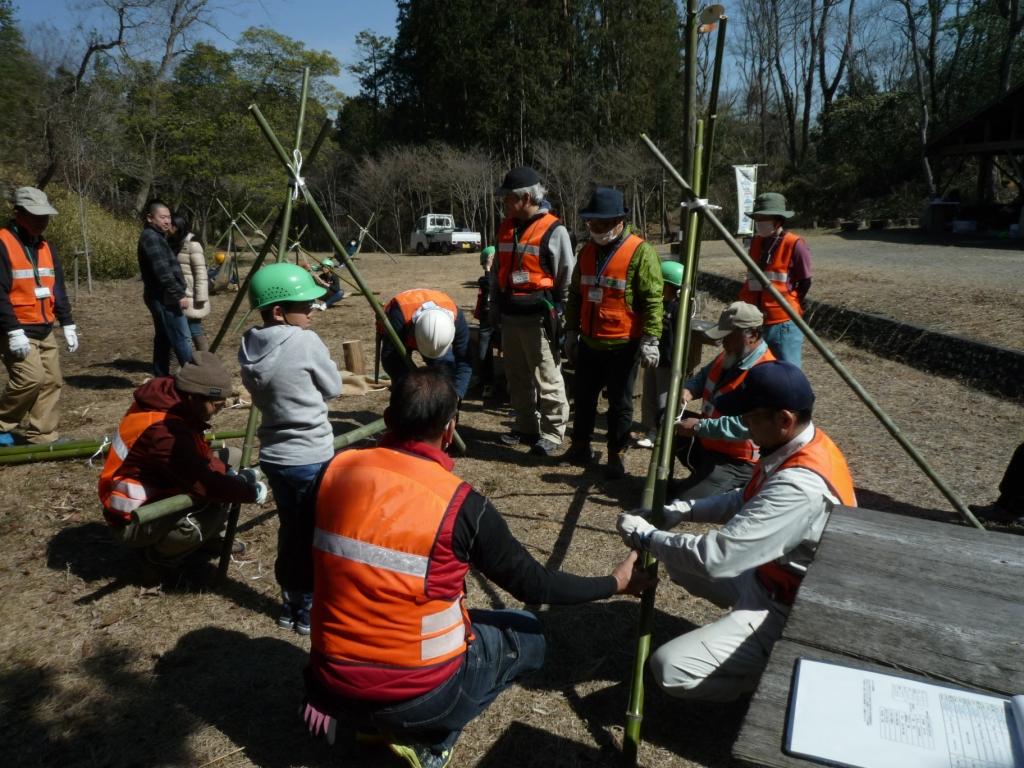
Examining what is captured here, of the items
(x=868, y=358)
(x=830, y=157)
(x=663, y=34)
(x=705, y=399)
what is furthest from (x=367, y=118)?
(x=705, y=399)

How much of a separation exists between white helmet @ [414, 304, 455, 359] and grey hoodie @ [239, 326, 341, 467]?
1363 mm

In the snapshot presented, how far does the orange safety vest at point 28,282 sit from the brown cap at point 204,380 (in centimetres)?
300

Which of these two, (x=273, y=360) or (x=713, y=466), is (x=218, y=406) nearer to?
(x=273, y=360)

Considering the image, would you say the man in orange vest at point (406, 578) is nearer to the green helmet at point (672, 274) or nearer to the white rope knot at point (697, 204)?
the white rope knot at point (697, 204)

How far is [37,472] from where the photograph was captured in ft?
17.7

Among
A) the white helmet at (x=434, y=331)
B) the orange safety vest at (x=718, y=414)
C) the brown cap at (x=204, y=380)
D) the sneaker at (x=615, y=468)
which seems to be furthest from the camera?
the sneaker at (x=615, y=468)

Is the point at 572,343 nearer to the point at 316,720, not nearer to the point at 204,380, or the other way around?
the point at 204,380

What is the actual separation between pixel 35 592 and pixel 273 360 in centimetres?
193

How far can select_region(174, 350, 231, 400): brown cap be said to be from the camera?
346 cm

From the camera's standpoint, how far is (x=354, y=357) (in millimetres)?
8430

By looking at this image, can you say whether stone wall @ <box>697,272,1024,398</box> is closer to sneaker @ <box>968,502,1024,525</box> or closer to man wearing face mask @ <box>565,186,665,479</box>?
sneaker @ <box>968,502,1024,525</box>

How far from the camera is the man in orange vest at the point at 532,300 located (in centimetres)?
542

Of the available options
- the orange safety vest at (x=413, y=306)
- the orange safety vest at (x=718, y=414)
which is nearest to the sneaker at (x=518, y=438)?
the orange safety vest at (x=413, y=306)

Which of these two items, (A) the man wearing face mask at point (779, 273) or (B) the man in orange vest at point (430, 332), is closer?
(B) the man in orange vest at point (430, 332)
